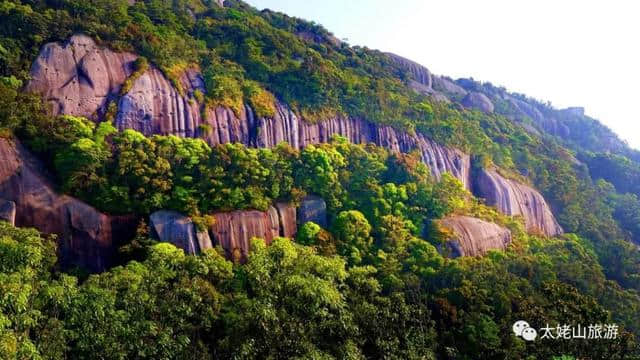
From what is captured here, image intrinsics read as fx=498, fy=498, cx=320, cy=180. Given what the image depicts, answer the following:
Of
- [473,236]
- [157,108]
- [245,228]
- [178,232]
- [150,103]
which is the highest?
[150,103]

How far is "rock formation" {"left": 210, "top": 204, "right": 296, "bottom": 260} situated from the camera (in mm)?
22719

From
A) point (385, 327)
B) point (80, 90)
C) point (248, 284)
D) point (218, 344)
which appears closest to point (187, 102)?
point (80, 90)

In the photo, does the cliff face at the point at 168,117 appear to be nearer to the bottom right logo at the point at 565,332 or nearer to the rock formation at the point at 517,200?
the rock formation at the point at 517,200

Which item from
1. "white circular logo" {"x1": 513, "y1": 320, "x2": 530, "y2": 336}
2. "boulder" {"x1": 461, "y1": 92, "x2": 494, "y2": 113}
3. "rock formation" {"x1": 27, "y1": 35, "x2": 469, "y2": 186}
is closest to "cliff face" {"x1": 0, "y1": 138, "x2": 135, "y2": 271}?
"rock formation" {"x1": 27, "y1": 35, "x2": 469, "y2": 186}

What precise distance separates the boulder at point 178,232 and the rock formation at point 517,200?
2117cm

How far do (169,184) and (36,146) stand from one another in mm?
5731

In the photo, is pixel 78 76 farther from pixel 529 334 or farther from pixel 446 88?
pixel 446 88

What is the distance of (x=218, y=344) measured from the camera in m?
17.1

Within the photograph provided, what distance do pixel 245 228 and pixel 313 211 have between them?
428cm

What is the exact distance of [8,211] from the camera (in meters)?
19.3

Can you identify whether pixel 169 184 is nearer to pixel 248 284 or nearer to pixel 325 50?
pixel 248 284

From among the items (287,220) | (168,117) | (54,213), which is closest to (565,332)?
(287,220)

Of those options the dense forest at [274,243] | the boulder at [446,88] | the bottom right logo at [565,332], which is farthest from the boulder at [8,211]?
the boulder at [446,88]

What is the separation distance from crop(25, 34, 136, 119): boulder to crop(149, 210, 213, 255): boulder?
21.8 ft
